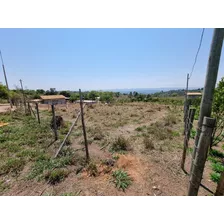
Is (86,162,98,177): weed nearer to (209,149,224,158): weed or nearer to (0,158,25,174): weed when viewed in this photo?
(0,158,25,174): weed

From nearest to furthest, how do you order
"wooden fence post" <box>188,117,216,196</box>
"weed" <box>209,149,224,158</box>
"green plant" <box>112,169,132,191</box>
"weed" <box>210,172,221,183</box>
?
"wooden fence post" <box>188,117,216,196</box> → "green plant" <box>112,169,132,191</box> → "weed" <box>210,172,221,183</box> → "weed" <box>209,149,224,158</box>

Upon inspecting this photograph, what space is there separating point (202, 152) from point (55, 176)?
331 centimetres

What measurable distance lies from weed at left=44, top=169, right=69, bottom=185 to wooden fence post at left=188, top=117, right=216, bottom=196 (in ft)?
9.58

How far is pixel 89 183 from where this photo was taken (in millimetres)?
3115

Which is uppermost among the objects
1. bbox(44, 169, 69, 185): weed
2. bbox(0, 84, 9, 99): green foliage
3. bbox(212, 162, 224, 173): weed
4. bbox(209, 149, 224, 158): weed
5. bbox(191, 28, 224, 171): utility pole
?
bbox(191, 28, 224, 171): utility pole

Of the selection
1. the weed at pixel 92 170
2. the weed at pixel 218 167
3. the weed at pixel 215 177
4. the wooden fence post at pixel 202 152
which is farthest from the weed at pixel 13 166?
the weed at pixel 218 167

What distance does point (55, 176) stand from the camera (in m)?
3.30

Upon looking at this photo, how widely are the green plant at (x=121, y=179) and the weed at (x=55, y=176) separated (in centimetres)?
134

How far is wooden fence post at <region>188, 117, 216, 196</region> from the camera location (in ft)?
5.29

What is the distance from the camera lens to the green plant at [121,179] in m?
2.98

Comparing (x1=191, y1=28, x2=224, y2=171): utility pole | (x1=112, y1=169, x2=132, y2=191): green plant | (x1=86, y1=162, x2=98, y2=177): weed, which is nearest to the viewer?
(x1=191, y1=28, x2=224, y2=171): utility pole

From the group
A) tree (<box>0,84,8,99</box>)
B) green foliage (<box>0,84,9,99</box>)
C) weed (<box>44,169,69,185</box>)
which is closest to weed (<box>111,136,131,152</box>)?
weed (<box>44,169,69,185</box>)

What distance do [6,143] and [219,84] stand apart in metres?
8.86

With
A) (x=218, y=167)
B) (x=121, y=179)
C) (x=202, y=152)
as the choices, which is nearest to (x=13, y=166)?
(x=121, y=179)
